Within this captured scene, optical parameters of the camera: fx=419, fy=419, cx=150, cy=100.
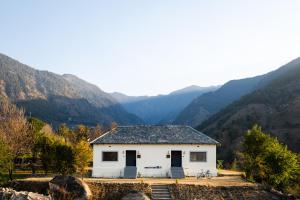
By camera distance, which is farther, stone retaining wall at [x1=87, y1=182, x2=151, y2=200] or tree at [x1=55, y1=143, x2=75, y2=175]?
tree at [x1=55, y1=143, x2=75, y2=175]

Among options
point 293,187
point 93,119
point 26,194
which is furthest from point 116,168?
point 93,119

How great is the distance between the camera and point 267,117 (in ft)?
301

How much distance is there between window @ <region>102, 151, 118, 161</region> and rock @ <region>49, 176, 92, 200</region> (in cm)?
701

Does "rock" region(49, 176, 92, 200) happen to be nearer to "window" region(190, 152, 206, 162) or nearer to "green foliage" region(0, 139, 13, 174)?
"green foliage" region(0, 139, 13, 174)

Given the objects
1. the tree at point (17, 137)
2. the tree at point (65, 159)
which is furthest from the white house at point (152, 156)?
the tree at point (17, 137)

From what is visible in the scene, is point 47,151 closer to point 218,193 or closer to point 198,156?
point 198,156

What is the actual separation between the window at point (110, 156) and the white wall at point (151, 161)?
0.85ft

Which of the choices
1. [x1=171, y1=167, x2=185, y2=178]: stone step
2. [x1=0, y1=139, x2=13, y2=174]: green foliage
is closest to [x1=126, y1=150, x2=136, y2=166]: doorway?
[x1=171, y1=167, x2=185, y2=178]: stone step

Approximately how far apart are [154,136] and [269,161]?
10.3m

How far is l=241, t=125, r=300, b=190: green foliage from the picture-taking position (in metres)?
30.6

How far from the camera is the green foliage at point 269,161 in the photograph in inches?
1204

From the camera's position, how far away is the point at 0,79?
168 metres

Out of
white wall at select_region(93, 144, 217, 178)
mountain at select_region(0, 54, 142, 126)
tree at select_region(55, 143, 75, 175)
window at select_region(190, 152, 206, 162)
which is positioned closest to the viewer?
tree at select_region(55, 143, 75, 175)

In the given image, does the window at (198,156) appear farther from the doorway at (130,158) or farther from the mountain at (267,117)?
the mountain at (267,117)
